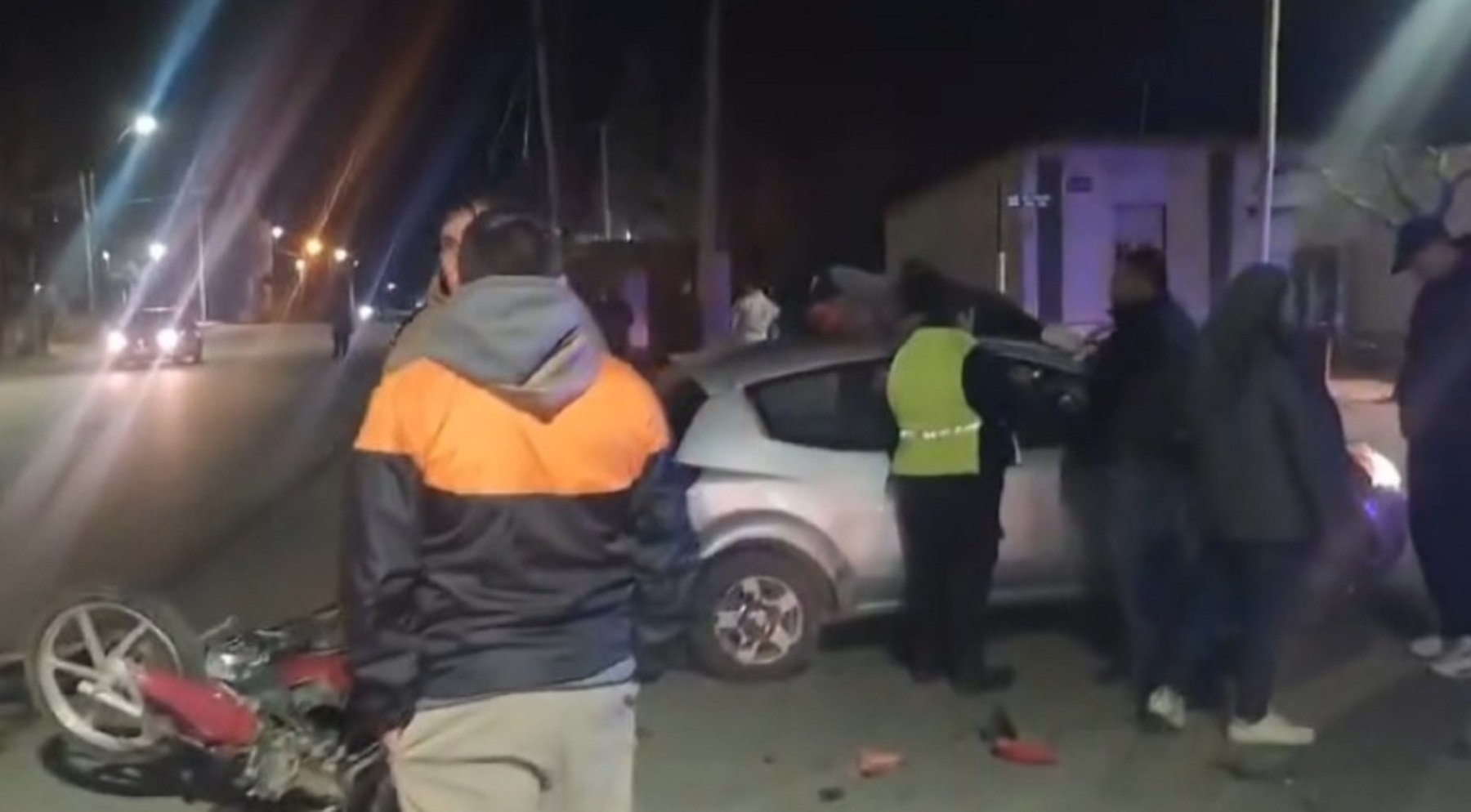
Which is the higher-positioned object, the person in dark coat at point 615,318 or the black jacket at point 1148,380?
the black jacket at point 1148,380

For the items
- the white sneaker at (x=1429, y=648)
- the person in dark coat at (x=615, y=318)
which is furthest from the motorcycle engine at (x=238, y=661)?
the person in dark coat at (x=615, y=318)

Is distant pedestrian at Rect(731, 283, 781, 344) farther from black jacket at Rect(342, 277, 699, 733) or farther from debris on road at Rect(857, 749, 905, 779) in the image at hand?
black jacket at Rect(342, 277, 699, 733)

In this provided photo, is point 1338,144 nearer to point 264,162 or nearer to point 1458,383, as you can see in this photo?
point 1458,383

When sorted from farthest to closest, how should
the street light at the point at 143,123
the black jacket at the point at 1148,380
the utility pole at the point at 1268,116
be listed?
the street light at the point at 143,123 < the utility pole at the point at 1268,116 < the black jacket at the point at 1148,380

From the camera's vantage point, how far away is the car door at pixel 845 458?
929cm

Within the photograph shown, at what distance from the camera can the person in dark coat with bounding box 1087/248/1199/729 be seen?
8.04 meters

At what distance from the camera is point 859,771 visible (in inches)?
304

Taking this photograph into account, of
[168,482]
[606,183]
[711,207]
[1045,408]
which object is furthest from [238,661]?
[606,183]

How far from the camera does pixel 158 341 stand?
166ft

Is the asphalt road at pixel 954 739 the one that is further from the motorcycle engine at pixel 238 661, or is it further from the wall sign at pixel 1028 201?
the wall sign at pixel 1028 201

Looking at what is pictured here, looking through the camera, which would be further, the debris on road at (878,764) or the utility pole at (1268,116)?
the utility pole at (1268,116)

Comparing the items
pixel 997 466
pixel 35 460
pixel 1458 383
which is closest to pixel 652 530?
pixel 997 466

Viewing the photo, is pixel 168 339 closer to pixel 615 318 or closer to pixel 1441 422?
pixel 615 318

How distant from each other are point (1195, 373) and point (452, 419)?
14.4 feet
